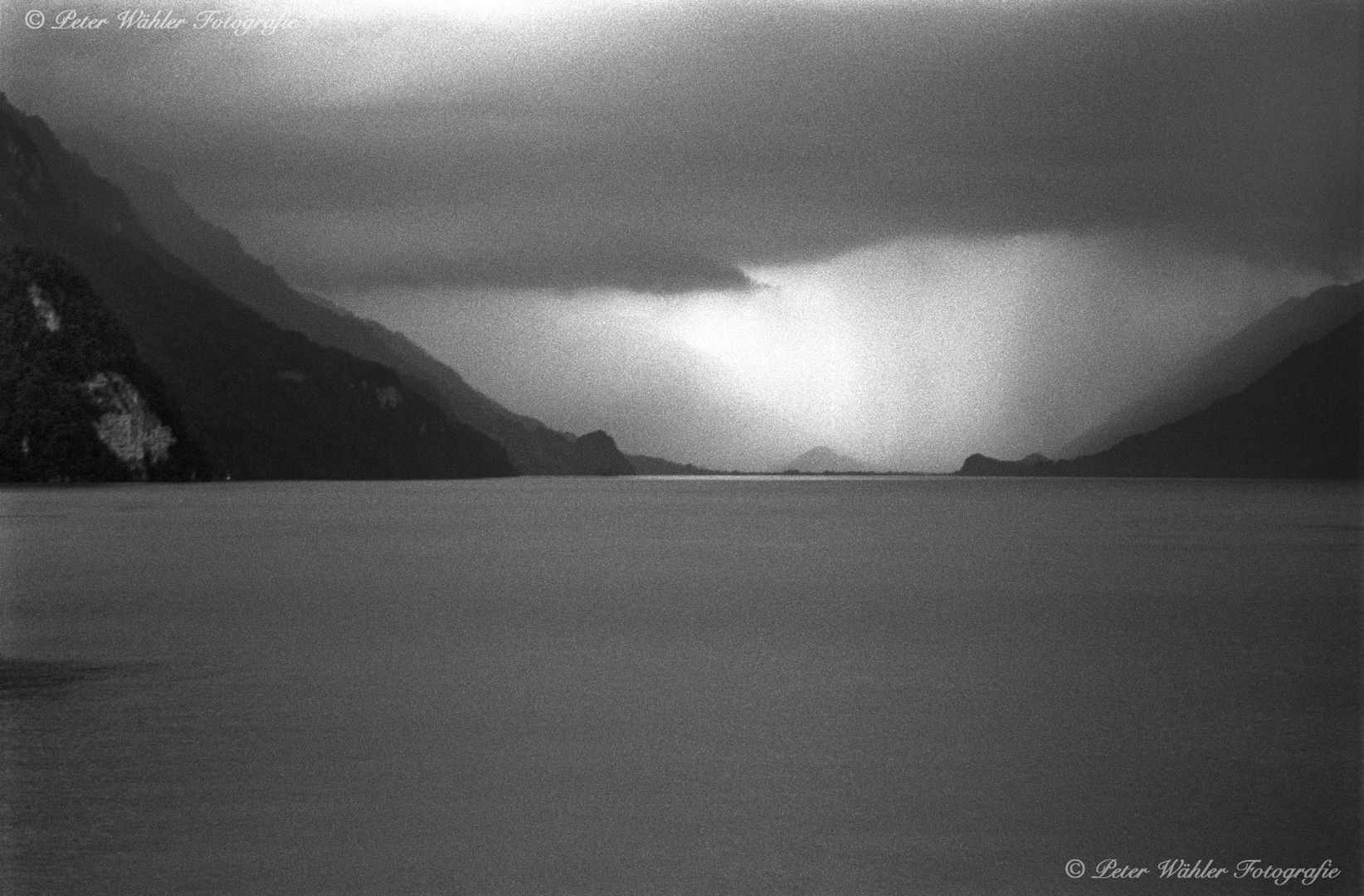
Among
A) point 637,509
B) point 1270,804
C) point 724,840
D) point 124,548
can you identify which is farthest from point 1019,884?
point 637,509

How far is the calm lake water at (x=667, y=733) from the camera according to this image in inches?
511

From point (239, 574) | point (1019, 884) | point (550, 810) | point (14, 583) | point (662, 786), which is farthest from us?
point (239, 574)

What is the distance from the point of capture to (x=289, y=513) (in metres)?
111

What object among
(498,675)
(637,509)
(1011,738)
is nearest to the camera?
(1011,738)

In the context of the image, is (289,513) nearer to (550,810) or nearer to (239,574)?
(239,574)

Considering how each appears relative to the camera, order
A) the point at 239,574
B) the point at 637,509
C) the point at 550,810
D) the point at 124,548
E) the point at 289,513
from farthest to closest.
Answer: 1. the point at 637,509
2. the point at 289,513
3. the point at 124,548
4. the point at 239,574
5. the point at 550,810

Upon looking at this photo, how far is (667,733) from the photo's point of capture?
19.3 meters

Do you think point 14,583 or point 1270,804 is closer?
point 1270,804

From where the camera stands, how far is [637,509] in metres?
138

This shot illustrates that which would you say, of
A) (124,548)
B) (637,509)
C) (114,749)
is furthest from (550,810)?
(637,509)

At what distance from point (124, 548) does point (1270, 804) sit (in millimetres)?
56297

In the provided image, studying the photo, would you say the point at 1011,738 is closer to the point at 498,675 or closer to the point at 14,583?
the point at 498,675

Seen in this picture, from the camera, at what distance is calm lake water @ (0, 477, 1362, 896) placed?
13.0 m

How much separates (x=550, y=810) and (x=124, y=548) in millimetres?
53059
